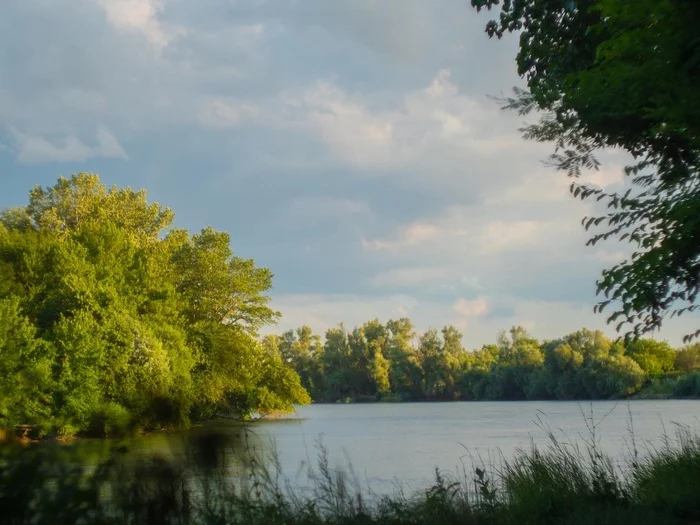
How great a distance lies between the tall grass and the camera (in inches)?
185

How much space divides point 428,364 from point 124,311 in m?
80.9

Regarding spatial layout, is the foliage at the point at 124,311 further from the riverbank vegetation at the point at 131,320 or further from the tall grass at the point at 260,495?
the tall grass at the point at 260,495

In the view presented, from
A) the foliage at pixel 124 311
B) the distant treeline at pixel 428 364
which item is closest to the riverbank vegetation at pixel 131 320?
the foliage at pixel 124 311

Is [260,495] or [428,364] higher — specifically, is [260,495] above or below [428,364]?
below

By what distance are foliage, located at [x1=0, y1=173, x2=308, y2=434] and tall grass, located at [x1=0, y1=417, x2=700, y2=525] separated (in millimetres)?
25327

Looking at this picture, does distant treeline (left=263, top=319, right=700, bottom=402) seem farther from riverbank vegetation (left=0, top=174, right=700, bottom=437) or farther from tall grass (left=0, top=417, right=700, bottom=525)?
tall grass (left=0, top=417, right=700, bottom=525)

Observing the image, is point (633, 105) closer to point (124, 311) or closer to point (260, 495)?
point (260, 495)

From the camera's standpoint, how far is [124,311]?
44344 millimetres

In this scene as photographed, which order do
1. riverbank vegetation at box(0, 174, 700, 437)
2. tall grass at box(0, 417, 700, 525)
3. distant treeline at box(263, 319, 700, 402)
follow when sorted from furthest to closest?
distant treeline at box(263, 319, 700, 402), riverbank vegetation at box(0, 174, 700, 437), tall grass at box(0, 417, 700, 525)

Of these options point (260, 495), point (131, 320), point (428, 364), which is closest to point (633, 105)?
point (260, 495)

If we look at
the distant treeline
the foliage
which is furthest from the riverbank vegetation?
Answer: the distant treeline

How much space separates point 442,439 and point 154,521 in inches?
1335

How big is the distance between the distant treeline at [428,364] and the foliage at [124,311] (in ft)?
150

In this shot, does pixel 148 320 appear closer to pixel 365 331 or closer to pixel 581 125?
pixel 581 125
